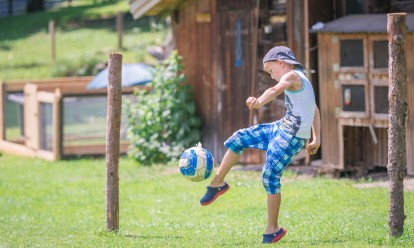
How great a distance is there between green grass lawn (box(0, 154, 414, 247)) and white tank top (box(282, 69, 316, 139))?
3.75ft

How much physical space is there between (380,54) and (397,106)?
5930 millimetres

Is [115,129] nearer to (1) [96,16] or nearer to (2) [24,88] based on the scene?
(2) [24,88]

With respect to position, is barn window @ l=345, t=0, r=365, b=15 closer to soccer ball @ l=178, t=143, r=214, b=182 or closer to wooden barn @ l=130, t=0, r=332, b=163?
wooden barn @ l=130, t=0, r=332, b=163

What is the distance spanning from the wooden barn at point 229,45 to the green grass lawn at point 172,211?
1226 mm

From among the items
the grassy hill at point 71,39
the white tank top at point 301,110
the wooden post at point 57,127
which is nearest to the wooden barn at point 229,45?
the wooden post at point 57,127

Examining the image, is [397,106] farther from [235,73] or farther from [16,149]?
[16,149]

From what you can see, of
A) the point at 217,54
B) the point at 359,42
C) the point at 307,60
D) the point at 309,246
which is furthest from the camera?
the point at 217,54

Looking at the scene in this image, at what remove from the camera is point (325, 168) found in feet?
55.7

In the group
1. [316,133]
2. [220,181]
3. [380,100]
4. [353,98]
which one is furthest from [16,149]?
[316,133]

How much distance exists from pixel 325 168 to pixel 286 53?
703cm

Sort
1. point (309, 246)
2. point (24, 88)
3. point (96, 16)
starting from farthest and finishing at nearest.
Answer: point (96, 16) → point (24, 88) → point (309, 246)

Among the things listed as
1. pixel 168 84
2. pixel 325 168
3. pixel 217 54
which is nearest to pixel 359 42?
pixel 325 168

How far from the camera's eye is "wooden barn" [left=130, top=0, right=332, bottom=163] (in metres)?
18.0

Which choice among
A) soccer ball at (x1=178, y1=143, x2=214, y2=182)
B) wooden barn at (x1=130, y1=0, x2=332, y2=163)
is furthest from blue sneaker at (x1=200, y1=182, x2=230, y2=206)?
wooden barn at (x1=130, y1=0, x2=332, y2=163)
